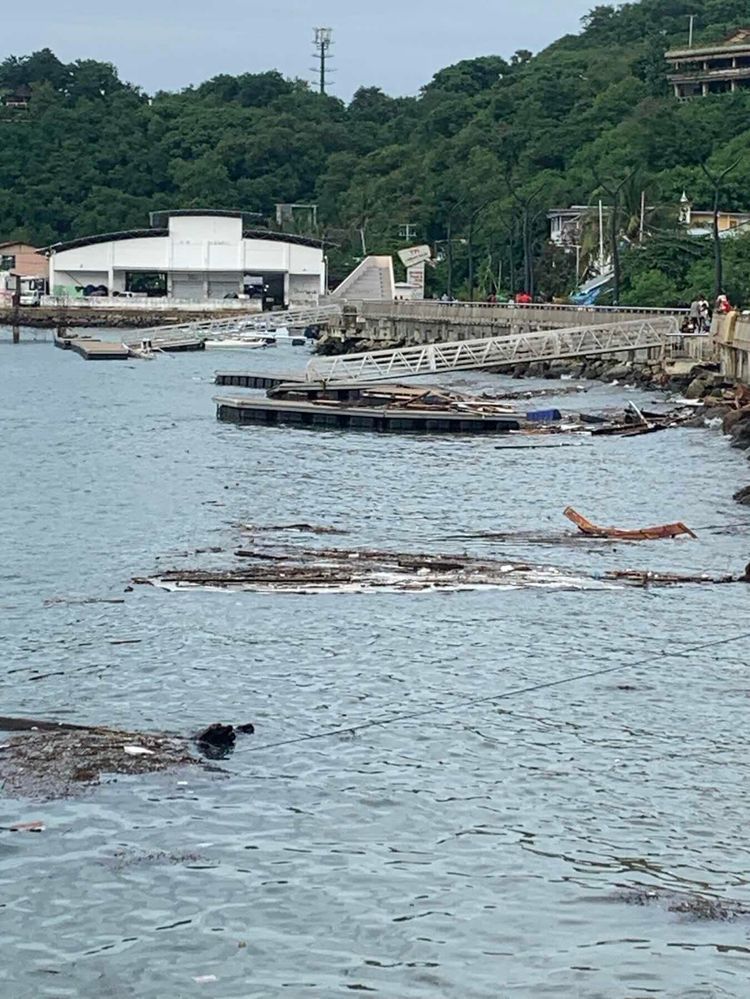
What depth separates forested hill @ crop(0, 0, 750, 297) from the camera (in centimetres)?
11981

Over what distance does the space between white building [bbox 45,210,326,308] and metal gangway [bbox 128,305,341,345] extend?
106ft

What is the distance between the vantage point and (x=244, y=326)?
117938 mm

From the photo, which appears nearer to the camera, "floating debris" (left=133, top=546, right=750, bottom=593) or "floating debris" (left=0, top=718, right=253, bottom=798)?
→ "floating debris" (left=0, top=718, right=253, bottom=798)

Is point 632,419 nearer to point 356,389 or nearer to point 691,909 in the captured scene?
point 356,389

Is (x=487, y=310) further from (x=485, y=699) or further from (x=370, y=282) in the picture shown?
(x=485, y=699)

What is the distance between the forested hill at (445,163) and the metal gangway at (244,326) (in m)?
11.7

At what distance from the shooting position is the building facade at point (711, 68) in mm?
148250

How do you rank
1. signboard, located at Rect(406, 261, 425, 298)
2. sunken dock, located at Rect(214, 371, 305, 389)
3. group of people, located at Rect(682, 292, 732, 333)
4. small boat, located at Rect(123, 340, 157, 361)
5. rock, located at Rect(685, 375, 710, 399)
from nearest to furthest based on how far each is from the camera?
rock, located at Rect(685, 375, 710, 399), sunken dock, located at Rect(214, 371, 305, 389), group of people, located at Rect(682, 292, 732, 333), small boat, located at Rect(123, 340, 157, 361), signboard, located at Rect(406, 261, 425, 298)

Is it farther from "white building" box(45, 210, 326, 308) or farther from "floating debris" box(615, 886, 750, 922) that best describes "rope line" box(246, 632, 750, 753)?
"white building" box(45, 210, 326, 308)

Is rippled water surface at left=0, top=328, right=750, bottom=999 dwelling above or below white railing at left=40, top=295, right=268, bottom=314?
below

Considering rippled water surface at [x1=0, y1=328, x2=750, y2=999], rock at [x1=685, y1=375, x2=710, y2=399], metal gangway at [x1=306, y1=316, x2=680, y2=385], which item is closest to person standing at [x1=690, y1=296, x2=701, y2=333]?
metal gangway at [x1=306, y1=316, x2=680, y2=385]

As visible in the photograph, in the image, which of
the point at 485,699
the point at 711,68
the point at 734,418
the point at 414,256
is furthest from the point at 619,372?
the point at 711,68

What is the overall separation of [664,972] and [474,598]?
11.8m

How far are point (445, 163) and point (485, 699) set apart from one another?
5514 inches
